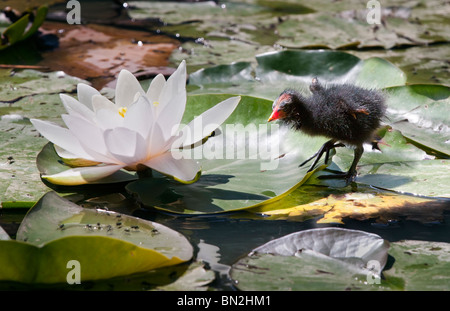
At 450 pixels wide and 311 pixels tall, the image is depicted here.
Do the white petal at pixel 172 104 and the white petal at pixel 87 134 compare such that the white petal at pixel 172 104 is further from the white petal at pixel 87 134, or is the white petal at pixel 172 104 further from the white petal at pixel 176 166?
the white petal at pixel 87 134

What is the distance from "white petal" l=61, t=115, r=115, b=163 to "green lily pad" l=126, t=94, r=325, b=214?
17 cm

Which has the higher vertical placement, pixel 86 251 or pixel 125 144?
pixel 125 144

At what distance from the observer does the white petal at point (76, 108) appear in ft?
6.12

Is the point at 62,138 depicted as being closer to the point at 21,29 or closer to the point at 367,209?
the point at 367,209

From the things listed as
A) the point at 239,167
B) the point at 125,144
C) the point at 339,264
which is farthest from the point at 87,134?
the point at 339,264

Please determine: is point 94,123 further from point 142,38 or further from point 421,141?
point 142,38

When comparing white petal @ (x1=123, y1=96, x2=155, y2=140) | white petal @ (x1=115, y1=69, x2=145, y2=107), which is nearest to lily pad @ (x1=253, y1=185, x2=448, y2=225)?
white petal @ (x1=123, y1=96, x2=155, y2=140)

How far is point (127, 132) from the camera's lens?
1682mm

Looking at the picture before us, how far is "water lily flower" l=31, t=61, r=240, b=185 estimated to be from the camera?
5.64ft

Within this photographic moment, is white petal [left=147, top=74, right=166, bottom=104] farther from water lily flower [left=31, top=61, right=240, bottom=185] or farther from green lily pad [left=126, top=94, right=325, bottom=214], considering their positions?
green lily pad [left=126, top=94, right=325, bottom=214]

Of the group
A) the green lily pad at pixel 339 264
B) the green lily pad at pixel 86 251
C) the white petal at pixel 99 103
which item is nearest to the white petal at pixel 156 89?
the white petal at pixel 99 103

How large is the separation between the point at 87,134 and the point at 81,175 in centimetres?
16
